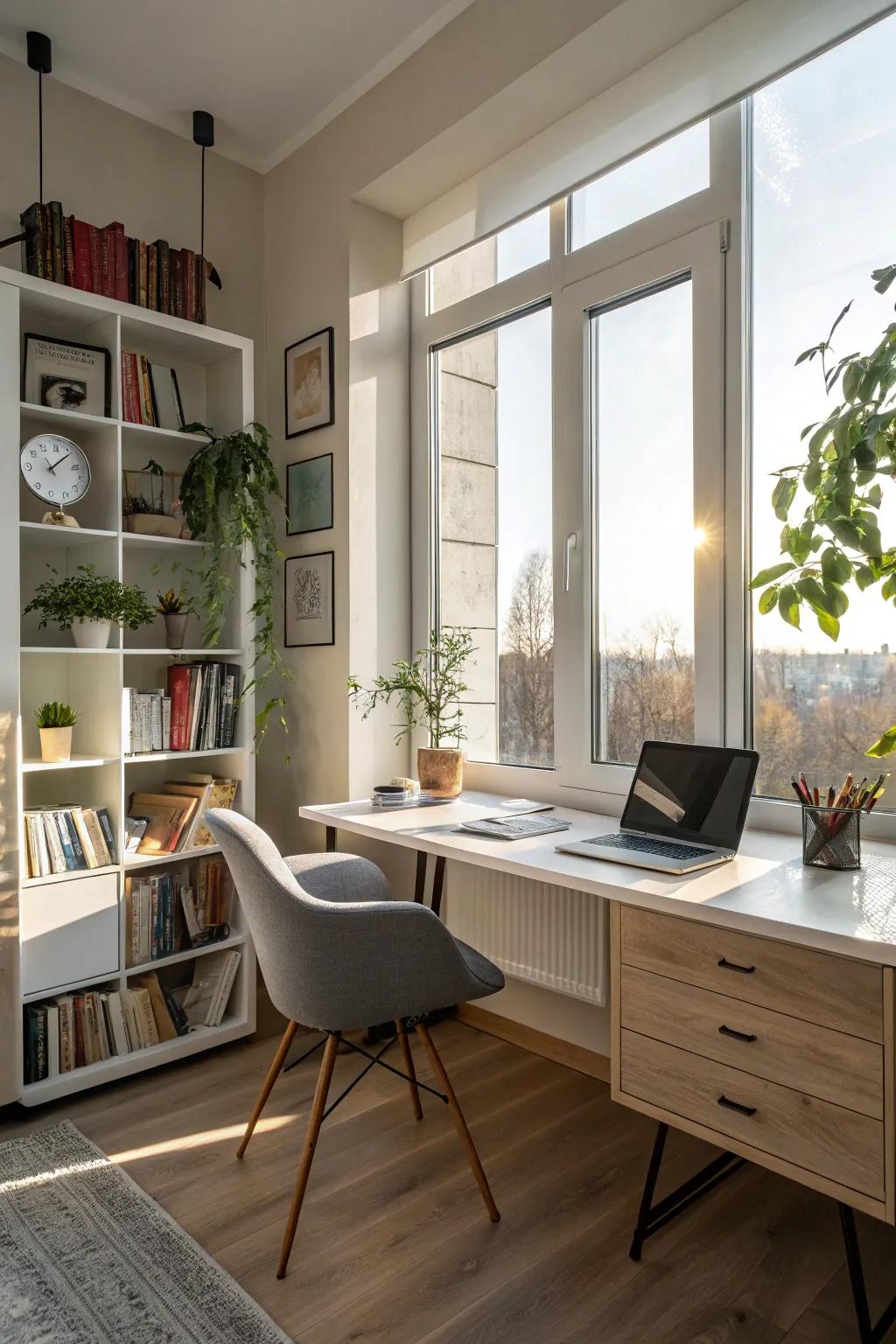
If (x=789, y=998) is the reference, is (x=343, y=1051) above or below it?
below

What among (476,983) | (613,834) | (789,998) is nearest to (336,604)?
(613,834)

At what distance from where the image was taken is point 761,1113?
4.60 feet

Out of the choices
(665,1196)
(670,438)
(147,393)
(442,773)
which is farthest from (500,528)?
(665,1196)

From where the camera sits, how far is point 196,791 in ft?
8.64

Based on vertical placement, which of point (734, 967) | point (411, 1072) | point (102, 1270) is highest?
point (734, 967)

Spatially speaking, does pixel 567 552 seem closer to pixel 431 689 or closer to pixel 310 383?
pixel 431 689

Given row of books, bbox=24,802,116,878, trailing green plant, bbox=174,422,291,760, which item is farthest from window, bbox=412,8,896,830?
row of books, bbox=24,802,116,878

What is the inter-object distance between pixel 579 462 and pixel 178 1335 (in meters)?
2.14

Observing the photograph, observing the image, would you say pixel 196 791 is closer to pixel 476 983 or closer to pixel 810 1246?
pixel 476 983

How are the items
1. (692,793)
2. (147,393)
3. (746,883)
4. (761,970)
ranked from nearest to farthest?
1. (761,970)
2. (746,883)
3. (692,793)
4. (147,393)

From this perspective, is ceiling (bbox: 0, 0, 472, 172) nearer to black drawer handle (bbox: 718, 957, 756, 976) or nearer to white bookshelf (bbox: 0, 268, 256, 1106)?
white bookshelf (bbox: 0, 268, 256, 1106)

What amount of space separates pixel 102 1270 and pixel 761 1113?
1.26 metres

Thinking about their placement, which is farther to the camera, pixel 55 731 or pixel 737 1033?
pixel 55 731

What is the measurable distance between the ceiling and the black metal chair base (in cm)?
285
